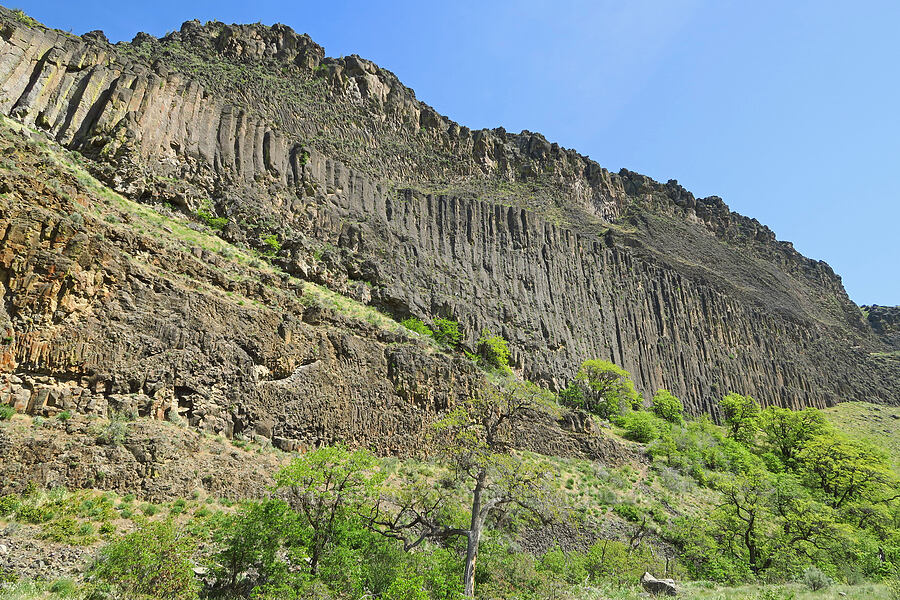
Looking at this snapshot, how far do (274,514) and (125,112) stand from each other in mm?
37702

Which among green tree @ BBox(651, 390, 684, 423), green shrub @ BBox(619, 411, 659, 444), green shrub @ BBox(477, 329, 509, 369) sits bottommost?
green shrub @ BBox(619, 411, 659, 444)

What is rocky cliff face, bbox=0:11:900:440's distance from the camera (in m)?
20.5

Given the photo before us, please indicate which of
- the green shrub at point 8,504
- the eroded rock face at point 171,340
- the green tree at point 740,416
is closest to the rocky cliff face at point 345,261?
the eroded rock face at point 171,340

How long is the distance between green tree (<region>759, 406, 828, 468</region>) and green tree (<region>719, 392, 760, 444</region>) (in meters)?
1.76

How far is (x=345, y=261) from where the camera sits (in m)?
47.0

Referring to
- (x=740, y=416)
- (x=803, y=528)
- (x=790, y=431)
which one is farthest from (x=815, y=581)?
(x=740, y=416)

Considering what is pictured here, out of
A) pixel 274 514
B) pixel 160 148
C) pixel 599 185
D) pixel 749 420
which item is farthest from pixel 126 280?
pixel 599 185

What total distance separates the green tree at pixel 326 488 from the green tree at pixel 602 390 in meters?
42.7

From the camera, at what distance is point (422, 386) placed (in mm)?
31828

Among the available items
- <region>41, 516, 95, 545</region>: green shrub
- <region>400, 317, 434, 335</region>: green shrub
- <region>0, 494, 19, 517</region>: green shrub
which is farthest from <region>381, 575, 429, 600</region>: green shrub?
<region>400, 317, 434, 335</region>: green shrub

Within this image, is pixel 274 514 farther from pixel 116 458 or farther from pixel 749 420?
pixel 749 420

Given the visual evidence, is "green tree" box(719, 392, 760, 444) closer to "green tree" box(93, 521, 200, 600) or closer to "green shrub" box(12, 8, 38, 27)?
"green tree" box(93, 521, 200, 600)

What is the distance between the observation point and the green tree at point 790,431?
51.9 metres

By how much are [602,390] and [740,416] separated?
76.1ft
